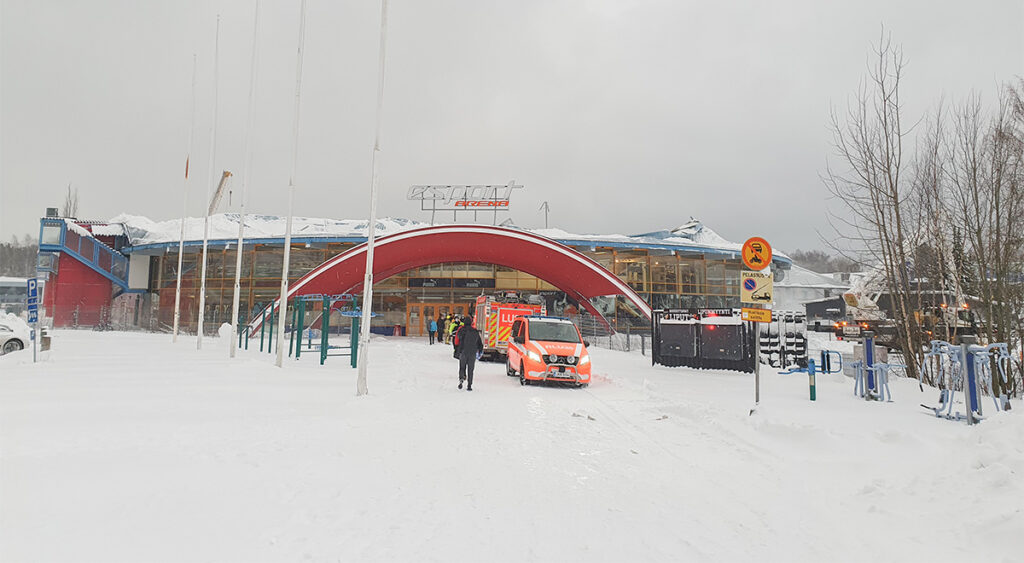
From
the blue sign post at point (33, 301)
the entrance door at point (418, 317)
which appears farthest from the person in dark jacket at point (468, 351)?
the entrance door at point (418, 317)

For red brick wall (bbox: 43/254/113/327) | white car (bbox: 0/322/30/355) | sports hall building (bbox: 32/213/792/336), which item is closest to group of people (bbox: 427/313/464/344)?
sports hall building (bbox: 32/213/792/336)

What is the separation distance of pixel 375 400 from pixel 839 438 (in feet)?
26.1

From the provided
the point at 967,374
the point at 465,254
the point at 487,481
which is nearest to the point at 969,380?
the point at 967,374

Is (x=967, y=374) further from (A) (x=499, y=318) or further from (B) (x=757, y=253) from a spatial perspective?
(A) (x=499, y=318)

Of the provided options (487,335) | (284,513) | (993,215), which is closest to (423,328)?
(487,335)

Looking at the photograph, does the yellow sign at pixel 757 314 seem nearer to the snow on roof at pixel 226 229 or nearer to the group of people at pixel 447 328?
the group of people at pixel 447 328

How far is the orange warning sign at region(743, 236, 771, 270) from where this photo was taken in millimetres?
11133

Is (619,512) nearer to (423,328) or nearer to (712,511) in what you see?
(712,511)

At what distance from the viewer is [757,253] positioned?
442 inches

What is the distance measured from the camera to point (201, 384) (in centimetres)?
1193

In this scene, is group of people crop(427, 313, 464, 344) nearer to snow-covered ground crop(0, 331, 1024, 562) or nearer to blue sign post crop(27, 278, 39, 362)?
snow-covered ground crop(0, 331, 1024, 562)

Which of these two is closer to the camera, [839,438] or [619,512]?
[619,512]

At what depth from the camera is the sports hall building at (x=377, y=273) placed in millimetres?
37594

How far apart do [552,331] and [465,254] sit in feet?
76.3
